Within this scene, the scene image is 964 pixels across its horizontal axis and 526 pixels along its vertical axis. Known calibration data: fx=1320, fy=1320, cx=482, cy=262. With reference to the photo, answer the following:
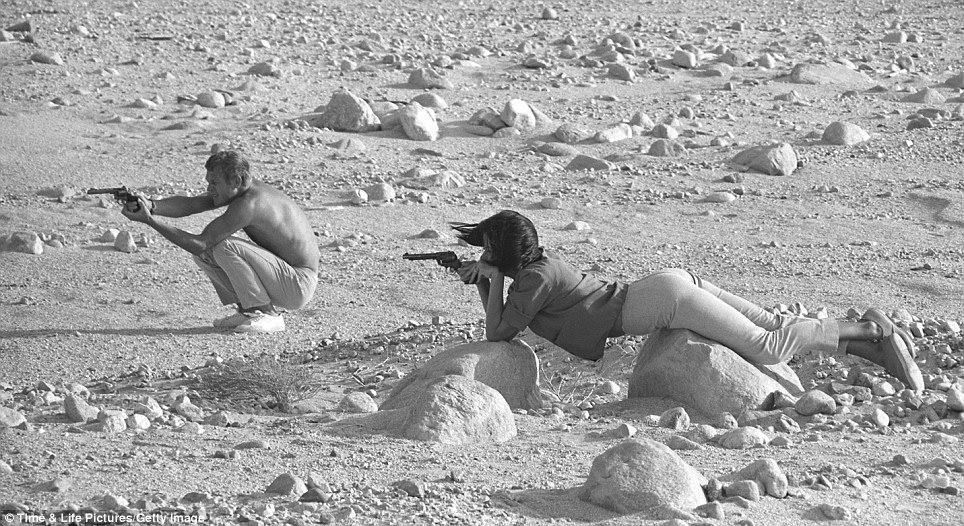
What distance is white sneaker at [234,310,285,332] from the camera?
25.4ft

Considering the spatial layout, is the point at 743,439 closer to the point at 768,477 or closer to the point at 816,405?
the point at 816,405

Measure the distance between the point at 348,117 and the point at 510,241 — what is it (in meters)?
5.89

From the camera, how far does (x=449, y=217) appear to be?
32.6 feet

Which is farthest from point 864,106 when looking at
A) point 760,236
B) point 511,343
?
point 511,343

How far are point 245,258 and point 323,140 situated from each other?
3.86 metres

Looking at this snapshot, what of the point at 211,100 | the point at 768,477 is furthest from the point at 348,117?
the point at 768,477

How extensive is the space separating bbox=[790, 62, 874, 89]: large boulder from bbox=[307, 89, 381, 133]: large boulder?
463 centimetres

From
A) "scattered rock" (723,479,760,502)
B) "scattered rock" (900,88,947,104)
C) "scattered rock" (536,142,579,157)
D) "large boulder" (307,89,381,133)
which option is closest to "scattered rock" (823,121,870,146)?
"scattered rock" (900,88,947,104)

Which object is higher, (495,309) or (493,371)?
(495,309)

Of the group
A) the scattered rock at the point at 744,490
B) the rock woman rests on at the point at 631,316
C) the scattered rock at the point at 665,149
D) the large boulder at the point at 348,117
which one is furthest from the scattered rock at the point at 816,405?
the large boulder at the point at 348,117

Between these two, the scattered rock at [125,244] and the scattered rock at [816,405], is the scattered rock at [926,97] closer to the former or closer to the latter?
the scattered rock at [125,244]

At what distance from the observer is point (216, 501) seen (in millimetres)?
4211

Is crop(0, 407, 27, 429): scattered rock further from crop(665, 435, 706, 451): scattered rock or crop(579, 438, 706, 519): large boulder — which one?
crop(665, 435, 706, 451): scattered rock

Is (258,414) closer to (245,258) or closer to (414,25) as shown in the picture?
(245,258)
